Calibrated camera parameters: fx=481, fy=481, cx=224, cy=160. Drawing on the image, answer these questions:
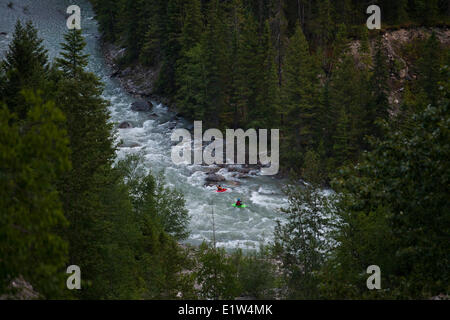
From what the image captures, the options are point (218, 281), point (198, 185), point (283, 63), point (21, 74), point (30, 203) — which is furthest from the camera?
point (283, 63)

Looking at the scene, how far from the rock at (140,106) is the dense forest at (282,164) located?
381 centimetres

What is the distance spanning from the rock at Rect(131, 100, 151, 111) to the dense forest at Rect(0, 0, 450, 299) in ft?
12.5

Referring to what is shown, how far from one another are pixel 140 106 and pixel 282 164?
17858 mm

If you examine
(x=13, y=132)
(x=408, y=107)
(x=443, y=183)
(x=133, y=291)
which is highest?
(x=408, y=107)

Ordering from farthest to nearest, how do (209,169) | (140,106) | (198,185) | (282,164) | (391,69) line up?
(140,106) → (391,69) → (282,164) → (209,169) → (198,185)

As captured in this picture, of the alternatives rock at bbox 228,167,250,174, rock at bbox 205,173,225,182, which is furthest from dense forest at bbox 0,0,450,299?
rock at bbox 205,173,225,182

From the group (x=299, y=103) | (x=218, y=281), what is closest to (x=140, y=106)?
(x=299, y=103)

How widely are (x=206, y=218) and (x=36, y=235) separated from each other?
24514mm

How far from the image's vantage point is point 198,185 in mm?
37125

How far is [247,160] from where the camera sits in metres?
41.6

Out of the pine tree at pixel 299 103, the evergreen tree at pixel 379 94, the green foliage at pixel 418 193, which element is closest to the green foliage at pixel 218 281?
the green foliage at pixel 418 193

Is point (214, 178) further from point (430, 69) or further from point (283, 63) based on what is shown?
point (430, 69)
